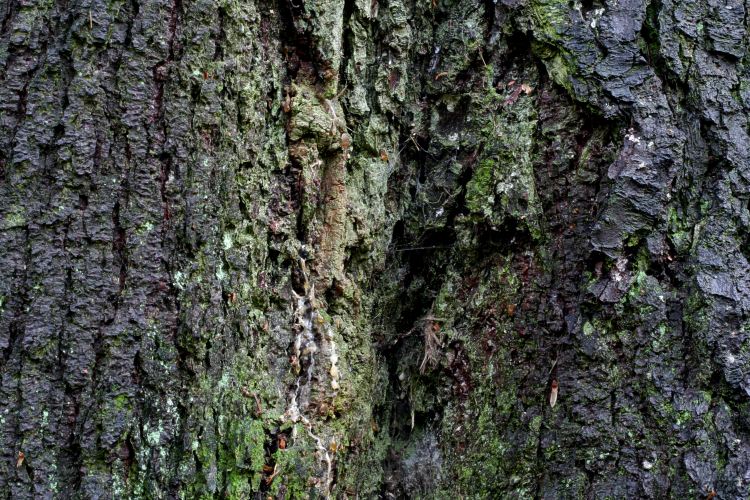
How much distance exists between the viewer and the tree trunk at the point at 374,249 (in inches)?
59.4

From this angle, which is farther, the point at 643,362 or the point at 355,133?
the point at 355,133

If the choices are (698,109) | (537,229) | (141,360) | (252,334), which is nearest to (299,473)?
(252,334)

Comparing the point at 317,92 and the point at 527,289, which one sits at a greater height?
the point at 317,92

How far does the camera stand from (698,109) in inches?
69.7

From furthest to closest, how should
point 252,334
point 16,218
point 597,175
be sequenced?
point 597,175, point 252,334, point 16,218

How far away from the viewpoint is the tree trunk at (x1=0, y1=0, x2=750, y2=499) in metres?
1.51

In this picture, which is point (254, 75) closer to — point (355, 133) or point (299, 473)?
point (355, 133)

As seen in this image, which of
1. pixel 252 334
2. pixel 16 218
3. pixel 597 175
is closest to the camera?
pixel 16 218

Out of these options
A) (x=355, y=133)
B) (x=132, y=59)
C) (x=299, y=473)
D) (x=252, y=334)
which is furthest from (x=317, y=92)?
(x=299, y=473)

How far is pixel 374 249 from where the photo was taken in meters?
1.95

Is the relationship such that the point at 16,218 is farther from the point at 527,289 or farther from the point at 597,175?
the point at 597,175

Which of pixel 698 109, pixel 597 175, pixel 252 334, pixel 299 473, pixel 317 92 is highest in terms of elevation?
pixel 317 92

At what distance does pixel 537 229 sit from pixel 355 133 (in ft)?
1.85

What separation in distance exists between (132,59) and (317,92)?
0.49 meters
